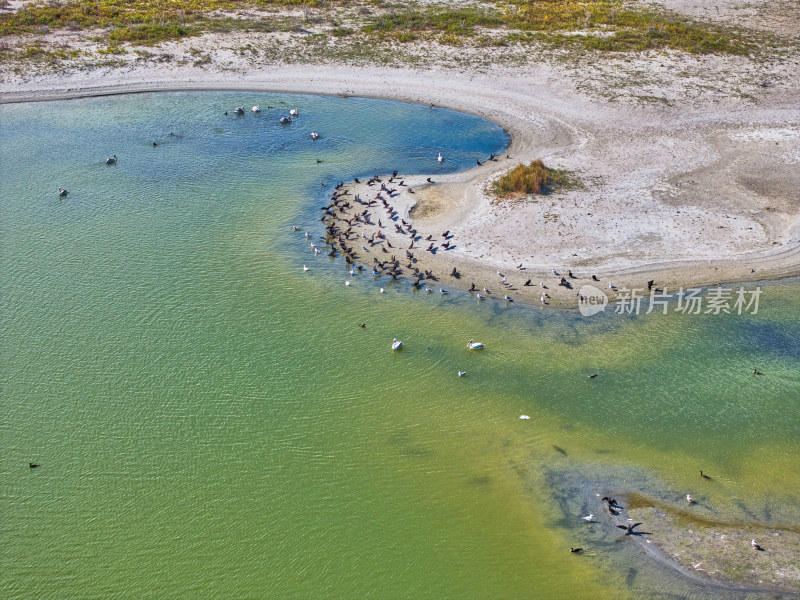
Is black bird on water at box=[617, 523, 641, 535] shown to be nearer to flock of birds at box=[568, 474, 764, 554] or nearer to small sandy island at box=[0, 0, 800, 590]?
flock of birds at box=[568, 474, 764, 554]

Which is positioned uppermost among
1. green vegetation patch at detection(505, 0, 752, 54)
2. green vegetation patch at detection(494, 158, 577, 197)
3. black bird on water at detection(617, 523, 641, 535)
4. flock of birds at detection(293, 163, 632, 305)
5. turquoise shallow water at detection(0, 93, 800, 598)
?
green vegetation patch at detection(505, 0, 752, 54)

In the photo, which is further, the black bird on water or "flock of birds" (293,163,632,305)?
"flock of birds" (293,163,632,305)

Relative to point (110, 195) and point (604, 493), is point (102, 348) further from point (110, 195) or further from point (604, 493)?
point (604, 493)

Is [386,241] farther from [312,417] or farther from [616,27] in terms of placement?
[616,27]

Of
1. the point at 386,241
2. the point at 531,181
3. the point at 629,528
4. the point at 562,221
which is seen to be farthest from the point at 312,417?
the point at 531,181

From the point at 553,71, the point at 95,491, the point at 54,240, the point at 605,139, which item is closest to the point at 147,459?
the point at 95,491
